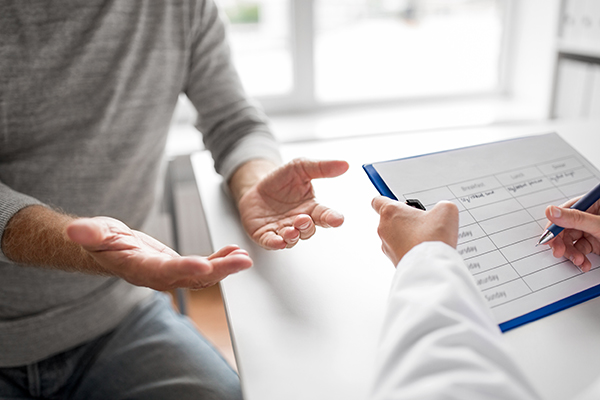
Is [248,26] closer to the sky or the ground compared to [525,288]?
closer to the sky

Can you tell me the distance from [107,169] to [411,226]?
54 cm

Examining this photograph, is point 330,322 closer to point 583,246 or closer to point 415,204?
point 415,204

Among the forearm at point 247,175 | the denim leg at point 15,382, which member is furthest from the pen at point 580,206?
the denim leg at point 15,382

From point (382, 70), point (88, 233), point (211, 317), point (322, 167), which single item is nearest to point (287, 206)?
point (322, 167)

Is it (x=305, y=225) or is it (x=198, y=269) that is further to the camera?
(x=305, y=225)

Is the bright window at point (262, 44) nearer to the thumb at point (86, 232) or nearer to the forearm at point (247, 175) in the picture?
the forearm at point (247, 175)

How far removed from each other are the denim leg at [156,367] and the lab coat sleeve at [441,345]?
389 mm

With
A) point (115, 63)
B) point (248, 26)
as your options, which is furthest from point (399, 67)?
point (115, 63)

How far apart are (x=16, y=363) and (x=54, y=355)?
0.05 meters

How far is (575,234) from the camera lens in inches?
22.4

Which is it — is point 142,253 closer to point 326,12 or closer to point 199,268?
point 199,268

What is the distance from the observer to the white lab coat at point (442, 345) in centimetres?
36

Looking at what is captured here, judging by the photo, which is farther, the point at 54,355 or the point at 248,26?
the point at 248,26

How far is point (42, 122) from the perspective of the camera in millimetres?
742
